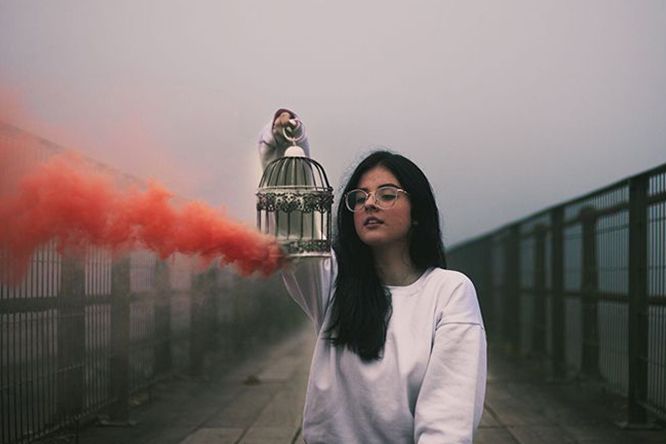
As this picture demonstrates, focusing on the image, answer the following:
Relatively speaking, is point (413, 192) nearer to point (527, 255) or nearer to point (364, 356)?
Answer: point (364, 356)

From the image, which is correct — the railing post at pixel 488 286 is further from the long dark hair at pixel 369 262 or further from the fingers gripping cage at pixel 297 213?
the fingers gripping cage at pixel 297 213

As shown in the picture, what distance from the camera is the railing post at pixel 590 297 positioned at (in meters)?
8.03

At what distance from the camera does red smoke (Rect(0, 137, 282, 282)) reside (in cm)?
269

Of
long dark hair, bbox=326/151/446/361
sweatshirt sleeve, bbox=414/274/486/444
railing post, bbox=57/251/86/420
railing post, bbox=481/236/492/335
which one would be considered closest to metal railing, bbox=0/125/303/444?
railing post, bbox=57/251/86/420

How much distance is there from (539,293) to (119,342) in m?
5.57

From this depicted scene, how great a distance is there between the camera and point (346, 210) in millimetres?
2756

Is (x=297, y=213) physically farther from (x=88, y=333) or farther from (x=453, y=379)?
(x=88, y=333)

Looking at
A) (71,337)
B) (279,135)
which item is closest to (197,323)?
(71,337)

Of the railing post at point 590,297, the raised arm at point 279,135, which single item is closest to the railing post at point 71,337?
the raised arm at point 279,135

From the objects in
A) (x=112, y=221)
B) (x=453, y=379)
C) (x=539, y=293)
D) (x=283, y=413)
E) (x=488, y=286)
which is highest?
(x=112, y=221)

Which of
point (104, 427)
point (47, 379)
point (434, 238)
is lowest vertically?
point (104, 427)

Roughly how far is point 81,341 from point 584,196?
4.89 m

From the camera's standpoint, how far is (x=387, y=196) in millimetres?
2660

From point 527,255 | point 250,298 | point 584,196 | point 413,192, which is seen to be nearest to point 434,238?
point 413,192
